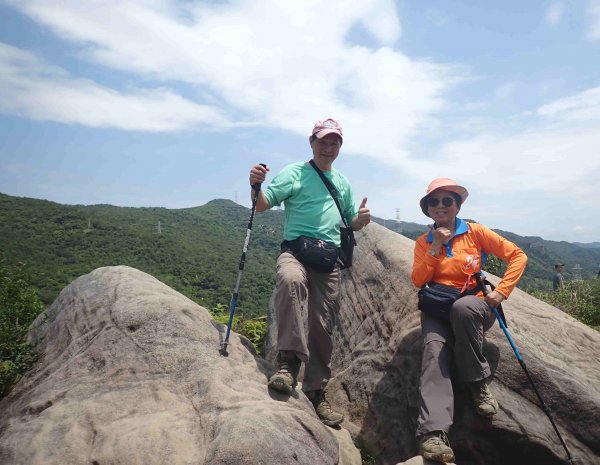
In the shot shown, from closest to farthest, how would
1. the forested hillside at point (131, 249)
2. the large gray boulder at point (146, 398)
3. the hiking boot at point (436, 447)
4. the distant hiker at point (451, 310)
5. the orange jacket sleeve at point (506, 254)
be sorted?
the large gray boulder at point (146, 398) < the hiking boot at point (436, 447) < the distant hiker at point (451, 310) < the orange jacket sleeve at point (506, 254) < the forested hillside at point (131, 249)

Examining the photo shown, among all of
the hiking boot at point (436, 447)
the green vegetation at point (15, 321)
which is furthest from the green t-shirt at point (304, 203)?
the green vegetation at point (15, 321)

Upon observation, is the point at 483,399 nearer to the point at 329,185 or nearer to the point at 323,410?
the point at 323,410

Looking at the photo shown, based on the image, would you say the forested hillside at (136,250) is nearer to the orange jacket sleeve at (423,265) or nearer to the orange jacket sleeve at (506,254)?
the orange jacket sleeve at (423,265)

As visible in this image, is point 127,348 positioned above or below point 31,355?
above

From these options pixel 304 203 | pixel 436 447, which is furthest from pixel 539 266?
pixel 436 447

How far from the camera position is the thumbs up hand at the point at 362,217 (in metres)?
6.11

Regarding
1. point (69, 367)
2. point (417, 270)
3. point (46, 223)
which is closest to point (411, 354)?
point (417, 270)

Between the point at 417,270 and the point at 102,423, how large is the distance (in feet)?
13.0

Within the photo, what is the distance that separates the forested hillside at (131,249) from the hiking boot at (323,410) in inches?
1863

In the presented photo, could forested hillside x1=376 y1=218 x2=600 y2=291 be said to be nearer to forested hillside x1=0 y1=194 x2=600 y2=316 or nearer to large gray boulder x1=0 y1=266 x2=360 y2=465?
forested hillside x1=0 y1=194 x2=600 y2=316

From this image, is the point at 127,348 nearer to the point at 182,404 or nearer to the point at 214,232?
the point at 182,404

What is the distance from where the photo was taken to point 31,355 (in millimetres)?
5941

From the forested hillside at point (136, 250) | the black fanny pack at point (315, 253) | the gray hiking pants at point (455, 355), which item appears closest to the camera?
the gray hiking pants at point (455, 355)

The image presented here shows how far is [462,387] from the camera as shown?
5.31 metres
